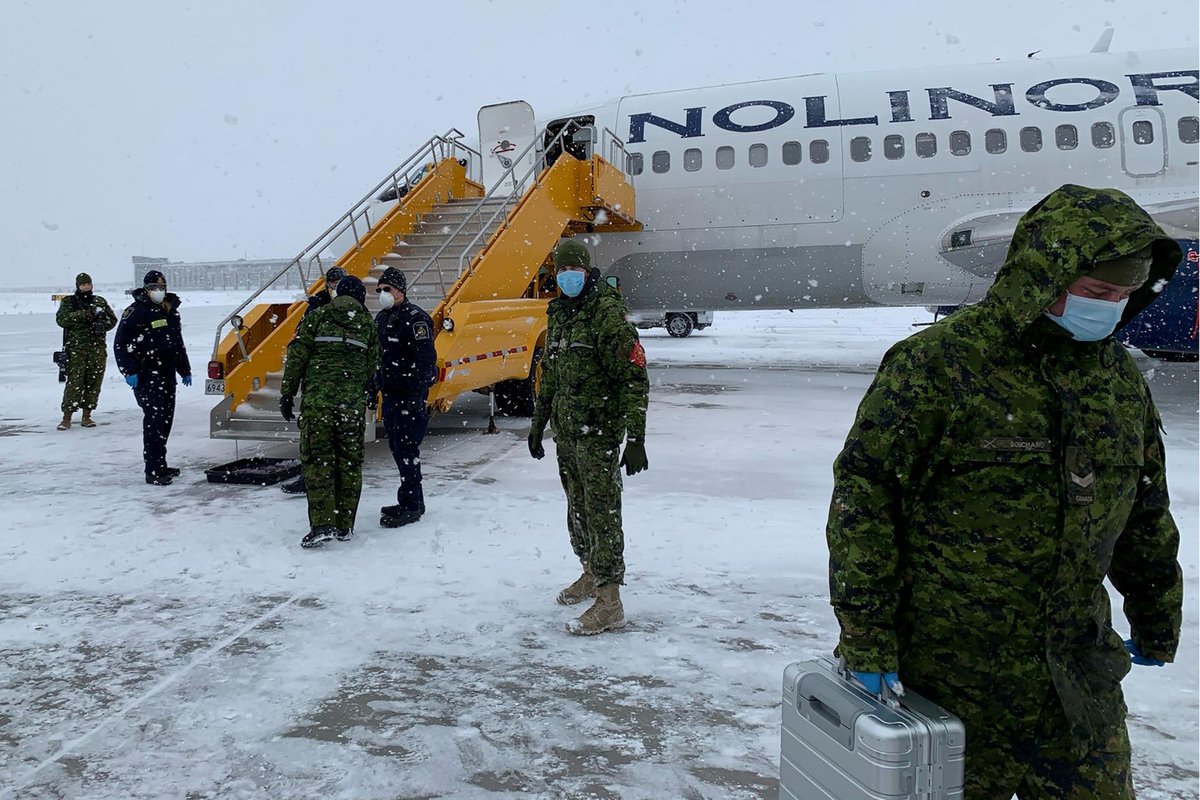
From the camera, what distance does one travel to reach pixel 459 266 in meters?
8.72

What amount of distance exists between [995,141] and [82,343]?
1157 centimetres

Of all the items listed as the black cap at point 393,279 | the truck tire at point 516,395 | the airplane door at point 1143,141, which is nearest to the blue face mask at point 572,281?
the black cap at point 393,279

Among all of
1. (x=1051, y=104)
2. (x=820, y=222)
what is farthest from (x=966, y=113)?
(x=820, y=222)

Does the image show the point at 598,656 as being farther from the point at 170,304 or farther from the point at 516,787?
the point at 170,304

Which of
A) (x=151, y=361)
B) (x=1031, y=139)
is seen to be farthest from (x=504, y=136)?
(x=1031, y=139)

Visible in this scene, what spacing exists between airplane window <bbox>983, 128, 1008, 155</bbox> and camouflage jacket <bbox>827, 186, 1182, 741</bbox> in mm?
10406

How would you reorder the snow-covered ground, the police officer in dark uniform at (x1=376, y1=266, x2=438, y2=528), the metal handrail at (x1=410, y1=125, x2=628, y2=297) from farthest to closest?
1. the metal handrail at (x1=410, y1=125, x2=628, y2=297)
2. the police officer in dark uniform at (x1=376, y1=266, x2=438, y2=528)
3. the snow-covered ground

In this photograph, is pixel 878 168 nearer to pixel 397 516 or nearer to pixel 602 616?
pixel 397 516

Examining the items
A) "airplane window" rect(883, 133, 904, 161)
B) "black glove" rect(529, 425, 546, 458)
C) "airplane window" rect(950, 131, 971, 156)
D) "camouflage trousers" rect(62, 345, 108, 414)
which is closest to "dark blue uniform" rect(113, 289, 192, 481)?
"camouflage trousers" rect(62, 345, 108, 414)

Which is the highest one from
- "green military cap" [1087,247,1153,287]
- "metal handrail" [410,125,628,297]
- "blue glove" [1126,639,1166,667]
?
"metal handrail" [410,125,628,297]

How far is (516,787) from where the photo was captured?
2.59 metres

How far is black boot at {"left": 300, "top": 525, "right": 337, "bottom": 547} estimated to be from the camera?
200 inches

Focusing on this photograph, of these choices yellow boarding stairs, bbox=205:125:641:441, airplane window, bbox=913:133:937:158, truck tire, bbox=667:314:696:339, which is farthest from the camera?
truck tire, bbox=667:314:696:339

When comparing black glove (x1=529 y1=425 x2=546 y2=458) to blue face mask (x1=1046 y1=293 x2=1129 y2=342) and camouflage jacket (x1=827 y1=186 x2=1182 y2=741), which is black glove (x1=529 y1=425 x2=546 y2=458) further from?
blue face mask (x1=1046 y1=293 x2=1129 y2=342)
